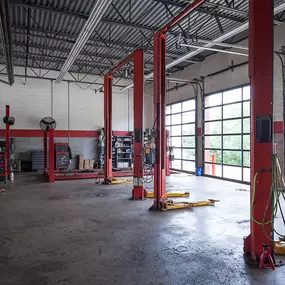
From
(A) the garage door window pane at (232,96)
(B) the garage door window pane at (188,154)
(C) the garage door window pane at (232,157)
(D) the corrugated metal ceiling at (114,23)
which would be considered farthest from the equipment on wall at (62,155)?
(A) the garage door window pane at (232,96)

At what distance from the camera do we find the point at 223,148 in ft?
33.8

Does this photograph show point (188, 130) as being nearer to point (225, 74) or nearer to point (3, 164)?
point (225, 74)

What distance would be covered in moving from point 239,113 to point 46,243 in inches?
309

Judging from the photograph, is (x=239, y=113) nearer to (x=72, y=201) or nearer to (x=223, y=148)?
(x=223, y=148)

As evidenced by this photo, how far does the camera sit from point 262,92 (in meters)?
3.25

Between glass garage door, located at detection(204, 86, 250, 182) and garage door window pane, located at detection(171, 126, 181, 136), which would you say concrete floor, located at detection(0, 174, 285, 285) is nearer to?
glass garage door, located at detection(204, 86, 250, 182)

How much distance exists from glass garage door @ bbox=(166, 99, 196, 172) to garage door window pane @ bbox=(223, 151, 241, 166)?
2229mm

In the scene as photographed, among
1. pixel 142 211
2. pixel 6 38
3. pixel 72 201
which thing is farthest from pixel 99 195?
pixel 6 38

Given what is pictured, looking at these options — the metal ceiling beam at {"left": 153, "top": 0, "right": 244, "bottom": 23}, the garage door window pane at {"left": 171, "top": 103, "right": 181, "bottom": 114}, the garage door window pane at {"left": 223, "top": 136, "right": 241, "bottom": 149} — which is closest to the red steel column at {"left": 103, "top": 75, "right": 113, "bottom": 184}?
the metal ceiling beam at {"left": 153, "top": 0, "right": 244, "bottom": 23}

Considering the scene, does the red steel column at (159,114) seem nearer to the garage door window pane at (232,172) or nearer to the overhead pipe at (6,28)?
the overhead pipe at (6,28)

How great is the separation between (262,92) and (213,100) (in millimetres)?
8067

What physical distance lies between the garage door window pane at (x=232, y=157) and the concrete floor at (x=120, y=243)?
10.1 feet

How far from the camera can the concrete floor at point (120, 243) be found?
9.64 feet

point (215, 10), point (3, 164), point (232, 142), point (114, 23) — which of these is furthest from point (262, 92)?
point (3, 164)
